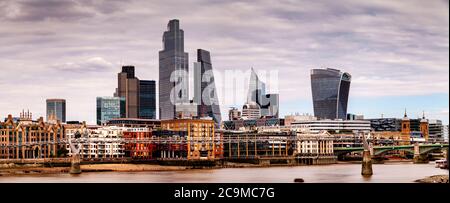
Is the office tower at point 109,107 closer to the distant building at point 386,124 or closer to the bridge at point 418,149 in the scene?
the distant building at point 386,124

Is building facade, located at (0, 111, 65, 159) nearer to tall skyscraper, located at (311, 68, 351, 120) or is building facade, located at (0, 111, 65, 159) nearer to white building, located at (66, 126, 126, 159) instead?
white building, located at (66, 126, 126, 159)

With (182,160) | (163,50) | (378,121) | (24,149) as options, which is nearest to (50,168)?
(24,149)

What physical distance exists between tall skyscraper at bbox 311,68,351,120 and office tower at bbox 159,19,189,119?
21600 millimetres

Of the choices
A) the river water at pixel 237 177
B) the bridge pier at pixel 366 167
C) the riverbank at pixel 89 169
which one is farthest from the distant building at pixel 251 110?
the bridge pier at pixel 366 167

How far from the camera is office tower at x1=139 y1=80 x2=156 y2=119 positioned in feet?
399

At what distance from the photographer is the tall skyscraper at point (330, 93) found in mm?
119700

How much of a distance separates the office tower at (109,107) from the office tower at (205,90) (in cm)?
1539

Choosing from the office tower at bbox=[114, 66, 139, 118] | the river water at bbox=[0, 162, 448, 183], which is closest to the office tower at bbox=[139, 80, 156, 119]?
the office tower at bbox=[114, 66, 139, 118]

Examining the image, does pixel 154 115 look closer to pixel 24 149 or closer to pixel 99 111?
pixel 99 111

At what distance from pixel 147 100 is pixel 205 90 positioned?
1759 centimetres

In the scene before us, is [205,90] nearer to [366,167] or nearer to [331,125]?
[331,125]

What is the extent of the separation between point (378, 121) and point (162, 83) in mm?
41797

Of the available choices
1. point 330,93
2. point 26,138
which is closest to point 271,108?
point 330,93

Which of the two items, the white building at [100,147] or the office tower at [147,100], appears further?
the office tower at [147,100]
